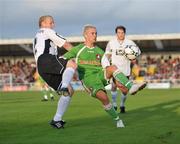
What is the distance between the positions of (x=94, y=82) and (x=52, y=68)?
0.93 m

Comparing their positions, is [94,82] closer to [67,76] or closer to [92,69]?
[92,69]

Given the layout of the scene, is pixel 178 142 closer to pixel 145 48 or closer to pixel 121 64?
pixel 121 64

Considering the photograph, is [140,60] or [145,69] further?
[140,60]

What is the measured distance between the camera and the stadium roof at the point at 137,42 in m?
46.7

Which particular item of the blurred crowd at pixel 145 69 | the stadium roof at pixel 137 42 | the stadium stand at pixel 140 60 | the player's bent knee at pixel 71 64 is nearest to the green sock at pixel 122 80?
the player's bent knee at pixel 71 64

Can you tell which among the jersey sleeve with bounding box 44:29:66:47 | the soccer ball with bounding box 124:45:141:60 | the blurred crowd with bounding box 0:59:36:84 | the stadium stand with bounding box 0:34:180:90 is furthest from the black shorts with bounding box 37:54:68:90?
the blurred crowd with bounding box 0:59:36:84

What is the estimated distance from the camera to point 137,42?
159 feet

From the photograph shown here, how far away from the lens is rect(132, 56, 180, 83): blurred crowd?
42.3m

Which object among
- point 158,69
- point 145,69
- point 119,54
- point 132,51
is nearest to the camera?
point 132,51

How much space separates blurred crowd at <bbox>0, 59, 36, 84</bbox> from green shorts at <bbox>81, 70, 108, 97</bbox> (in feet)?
111

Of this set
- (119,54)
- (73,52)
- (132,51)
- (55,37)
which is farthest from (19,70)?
(55,37)

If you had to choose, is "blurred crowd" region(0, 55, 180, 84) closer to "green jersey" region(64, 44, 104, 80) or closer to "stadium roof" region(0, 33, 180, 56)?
"stadium roof" region(0, 33, 180, 56)

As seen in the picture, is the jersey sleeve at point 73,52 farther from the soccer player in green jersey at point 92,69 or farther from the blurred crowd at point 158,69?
the blurred crowd at point 158,69

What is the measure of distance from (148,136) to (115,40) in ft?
24.1
